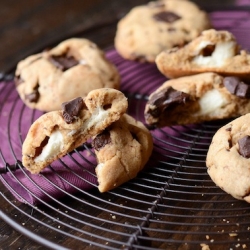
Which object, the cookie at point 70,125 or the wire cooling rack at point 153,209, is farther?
the cookie at point 70,125

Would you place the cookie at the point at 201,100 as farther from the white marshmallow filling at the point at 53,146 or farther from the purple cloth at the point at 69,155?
the white marshmallow filling at the point at 53,146

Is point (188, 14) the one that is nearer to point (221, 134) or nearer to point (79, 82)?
point (79, 82)

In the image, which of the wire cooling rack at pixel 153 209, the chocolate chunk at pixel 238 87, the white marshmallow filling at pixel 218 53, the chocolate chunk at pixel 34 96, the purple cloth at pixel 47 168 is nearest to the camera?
the wire cooling rack at pixel 153 209

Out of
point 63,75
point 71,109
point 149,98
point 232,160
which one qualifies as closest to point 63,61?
point 63,75

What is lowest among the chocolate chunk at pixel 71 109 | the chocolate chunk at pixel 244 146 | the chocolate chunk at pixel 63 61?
the chocolate chunk at pixel 244 146

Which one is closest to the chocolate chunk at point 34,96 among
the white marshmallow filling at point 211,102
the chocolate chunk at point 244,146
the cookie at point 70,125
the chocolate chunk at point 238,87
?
the cookie at point 70,125

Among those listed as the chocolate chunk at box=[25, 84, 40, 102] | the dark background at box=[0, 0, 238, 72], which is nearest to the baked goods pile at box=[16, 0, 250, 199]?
the chocolate chunk at box=[25, 84, 40, 102]

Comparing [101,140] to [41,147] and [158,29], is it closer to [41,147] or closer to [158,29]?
[41,147]
